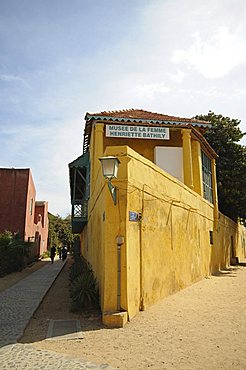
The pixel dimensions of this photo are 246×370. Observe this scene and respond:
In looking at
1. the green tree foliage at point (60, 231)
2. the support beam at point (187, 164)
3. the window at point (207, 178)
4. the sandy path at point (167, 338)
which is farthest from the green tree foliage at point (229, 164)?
the green tree foliage at point (60, 231)

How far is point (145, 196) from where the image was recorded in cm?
762

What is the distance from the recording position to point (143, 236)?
7.26 meters

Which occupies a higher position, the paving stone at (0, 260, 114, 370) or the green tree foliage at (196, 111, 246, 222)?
the green tree foliage at (196, 111, 246, 222)

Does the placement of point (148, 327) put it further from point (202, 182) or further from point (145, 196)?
point (202, 182)

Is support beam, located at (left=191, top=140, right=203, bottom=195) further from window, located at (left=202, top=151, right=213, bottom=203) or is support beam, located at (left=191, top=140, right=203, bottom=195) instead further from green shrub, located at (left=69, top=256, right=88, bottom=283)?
green shrub, located at (left=69, top=256, right=88, bottom=283)

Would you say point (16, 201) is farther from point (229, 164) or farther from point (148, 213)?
point (148, 213)

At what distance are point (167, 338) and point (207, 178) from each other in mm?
11495

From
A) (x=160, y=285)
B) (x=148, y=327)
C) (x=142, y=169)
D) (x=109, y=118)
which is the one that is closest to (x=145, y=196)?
(x=142, y=169)

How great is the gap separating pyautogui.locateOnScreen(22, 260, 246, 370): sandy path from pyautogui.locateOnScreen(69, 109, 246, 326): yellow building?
17.0 inches

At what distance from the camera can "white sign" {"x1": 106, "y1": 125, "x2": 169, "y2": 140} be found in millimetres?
12609

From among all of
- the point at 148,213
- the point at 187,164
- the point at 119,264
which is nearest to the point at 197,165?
the point at 187,164

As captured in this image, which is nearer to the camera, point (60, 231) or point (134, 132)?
point (134, 132)

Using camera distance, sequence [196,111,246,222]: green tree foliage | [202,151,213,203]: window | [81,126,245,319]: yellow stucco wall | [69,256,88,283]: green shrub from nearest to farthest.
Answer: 1. [81,126,245,319]: yellow stucco wall
2. [69,256,88,283]: green shrub
3. [202,151,213,203]: window
4. [196,111,246,222]: green tree foliage

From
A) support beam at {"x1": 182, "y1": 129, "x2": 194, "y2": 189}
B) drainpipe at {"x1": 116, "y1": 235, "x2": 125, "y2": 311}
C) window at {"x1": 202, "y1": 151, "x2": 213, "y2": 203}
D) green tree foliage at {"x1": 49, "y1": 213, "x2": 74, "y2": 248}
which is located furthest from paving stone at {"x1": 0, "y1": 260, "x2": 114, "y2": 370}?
green tree foliage at {"x1": 49, "y1": 213, "x2": 74, "y2": 248}
